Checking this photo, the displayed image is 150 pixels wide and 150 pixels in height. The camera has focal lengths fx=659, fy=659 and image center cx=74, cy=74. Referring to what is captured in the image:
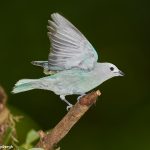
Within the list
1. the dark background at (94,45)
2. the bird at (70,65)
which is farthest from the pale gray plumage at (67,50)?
the dark background at (94,45)

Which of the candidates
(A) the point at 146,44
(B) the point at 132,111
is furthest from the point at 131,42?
(B) the point at 132,111

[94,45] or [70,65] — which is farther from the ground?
[70,65]

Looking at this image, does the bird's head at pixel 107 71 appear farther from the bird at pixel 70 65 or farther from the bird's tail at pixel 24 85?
the bird's tail at pixel 24 85

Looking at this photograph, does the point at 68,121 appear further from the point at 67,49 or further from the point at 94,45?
the point at 94,45

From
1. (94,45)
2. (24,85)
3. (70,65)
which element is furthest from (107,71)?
(94,45)

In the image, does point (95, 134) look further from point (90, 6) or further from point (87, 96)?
point (87, 96)

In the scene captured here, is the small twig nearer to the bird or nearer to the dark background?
the bird
